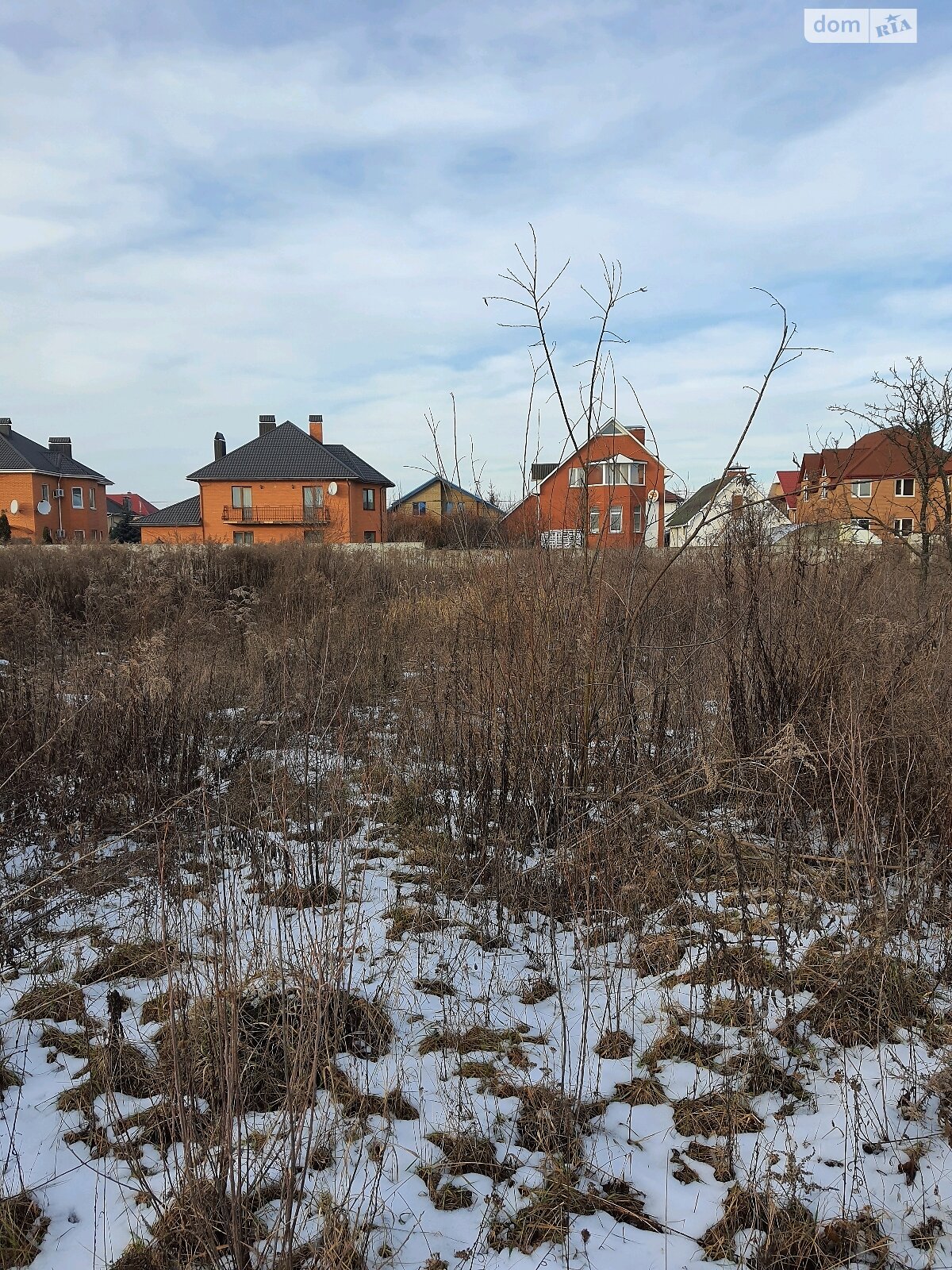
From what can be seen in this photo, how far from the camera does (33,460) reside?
35.2 m

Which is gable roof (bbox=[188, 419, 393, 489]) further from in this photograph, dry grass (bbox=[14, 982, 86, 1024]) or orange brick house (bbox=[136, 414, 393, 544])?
dry grass (bbox=[14, 982, 86, 1024])

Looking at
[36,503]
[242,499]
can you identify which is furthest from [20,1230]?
[36,503]

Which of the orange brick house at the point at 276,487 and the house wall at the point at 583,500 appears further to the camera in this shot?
the orange brick house at the point at 276,487

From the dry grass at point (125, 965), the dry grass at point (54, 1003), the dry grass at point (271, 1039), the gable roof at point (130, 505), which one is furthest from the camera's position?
the gable roof at point (130, 505)

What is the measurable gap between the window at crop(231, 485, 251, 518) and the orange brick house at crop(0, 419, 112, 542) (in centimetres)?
577

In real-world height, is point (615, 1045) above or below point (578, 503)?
below

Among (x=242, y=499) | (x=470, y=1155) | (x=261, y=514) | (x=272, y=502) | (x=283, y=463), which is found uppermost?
(x=283, y=463)

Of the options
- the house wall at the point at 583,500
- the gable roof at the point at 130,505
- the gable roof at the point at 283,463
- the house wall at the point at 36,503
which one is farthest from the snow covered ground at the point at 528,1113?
the gable roof at the point at 130,505

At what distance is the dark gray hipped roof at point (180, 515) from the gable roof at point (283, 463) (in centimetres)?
390

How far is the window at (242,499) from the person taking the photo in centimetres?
3522

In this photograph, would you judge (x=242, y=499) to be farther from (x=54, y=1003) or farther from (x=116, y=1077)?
(x=116, y=1077)

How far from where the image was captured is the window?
35.2 m

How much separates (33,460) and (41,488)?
4.20 ft

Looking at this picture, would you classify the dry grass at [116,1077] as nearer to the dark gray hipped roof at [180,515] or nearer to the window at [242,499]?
the window at [242,499]
